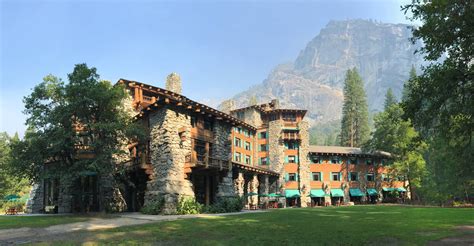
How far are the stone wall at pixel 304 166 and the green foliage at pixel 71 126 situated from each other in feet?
122

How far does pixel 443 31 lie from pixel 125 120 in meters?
26.4

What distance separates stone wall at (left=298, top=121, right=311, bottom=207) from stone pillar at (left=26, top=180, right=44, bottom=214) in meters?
39.1

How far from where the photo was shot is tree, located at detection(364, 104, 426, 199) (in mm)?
58531

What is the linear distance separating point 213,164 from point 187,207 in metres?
4.93

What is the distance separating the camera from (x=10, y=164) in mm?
30078

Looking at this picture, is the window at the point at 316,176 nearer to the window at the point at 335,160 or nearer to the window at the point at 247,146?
the window at the point at 335,160

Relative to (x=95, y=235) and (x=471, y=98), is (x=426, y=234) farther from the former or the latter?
(x=95, y=235)

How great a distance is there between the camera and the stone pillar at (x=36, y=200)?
42719 mm

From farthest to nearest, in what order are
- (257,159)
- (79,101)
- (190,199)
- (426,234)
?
(257,159) → (190,199) → (79,101) → (426,234)

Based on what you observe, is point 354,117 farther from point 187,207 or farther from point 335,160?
point 187,207

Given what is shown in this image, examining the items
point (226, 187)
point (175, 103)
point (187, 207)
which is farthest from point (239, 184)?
point (175, 103)

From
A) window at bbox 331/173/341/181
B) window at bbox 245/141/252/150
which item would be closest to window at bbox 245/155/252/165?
window at bbox 245/141/252/150

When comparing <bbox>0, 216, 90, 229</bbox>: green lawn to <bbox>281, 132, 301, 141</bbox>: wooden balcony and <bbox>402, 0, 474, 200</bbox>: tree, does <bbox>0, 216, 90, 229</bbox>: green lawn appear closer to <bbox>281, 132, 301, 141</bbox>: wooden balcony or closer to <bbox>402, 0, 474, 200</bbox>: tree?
<bbox>402, 0, 474, 200</bbox>: tree

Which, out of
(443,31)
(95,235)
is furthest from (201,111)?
(443,31)
